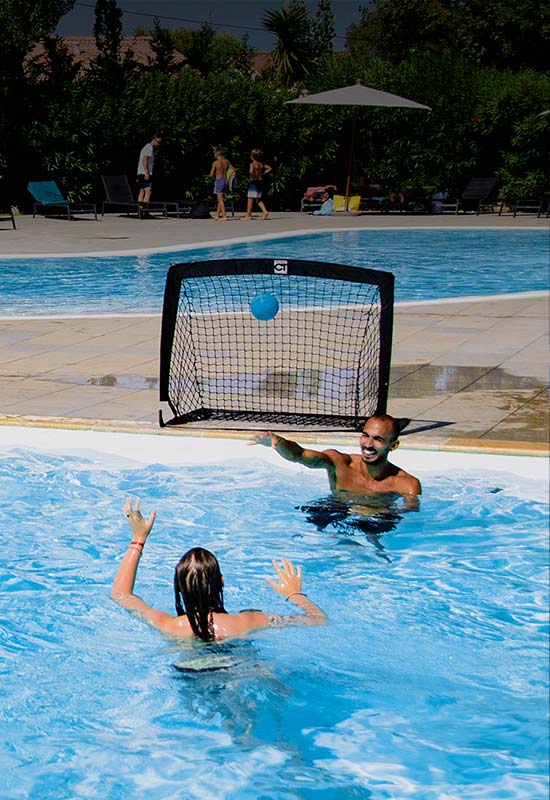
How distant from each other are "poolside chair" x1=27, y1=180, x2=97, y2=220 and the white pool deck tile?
45.3 feet

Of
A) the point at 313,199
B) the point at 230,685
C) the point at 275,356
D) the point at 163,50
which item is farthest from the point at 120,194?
the point at 230,685

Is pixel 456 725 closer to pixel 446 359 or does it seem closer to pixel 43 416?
pixel 43 416

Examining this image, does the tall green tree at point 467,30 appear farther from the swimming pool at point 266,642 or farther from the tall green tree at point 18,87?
the swimming pool at point 266,642

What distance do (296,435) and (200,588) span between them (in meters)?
3.30

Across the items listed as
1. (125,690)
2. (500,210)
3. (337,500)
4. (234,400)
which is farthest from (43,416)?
(500,210)

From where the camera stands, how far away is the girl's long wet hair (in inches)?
197

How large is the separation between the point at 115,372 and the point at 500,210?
21.4 meters

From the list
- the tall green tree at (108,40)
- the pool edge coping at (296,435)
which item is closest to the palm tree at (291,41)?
the tall green tree at (108,40)

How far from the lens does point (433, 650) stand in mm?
5938

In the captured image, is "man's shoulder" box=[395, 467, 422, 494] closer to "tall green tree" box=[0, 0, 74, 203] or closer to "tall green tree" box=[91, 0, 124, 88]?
"tall green tree" box=[0, 0, 74, 203]

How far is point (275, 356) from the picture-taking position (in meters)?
11.1

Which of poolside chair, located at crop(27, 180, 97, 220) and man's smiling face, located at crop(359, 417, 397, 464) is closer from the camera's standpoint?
man's smiling face, located at crop(359, 417, 397, 464)

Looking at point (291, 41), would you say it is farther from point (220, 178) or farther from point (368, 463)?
point (368, 463)

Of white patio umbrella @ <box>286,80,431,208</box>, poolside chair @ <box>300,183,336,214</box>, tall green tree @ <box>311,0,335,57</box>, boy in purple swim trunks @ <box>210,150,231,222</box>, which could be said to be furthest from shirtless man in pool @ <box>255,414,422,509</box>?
tall green tree @ <box>311,0,335,57</box>
